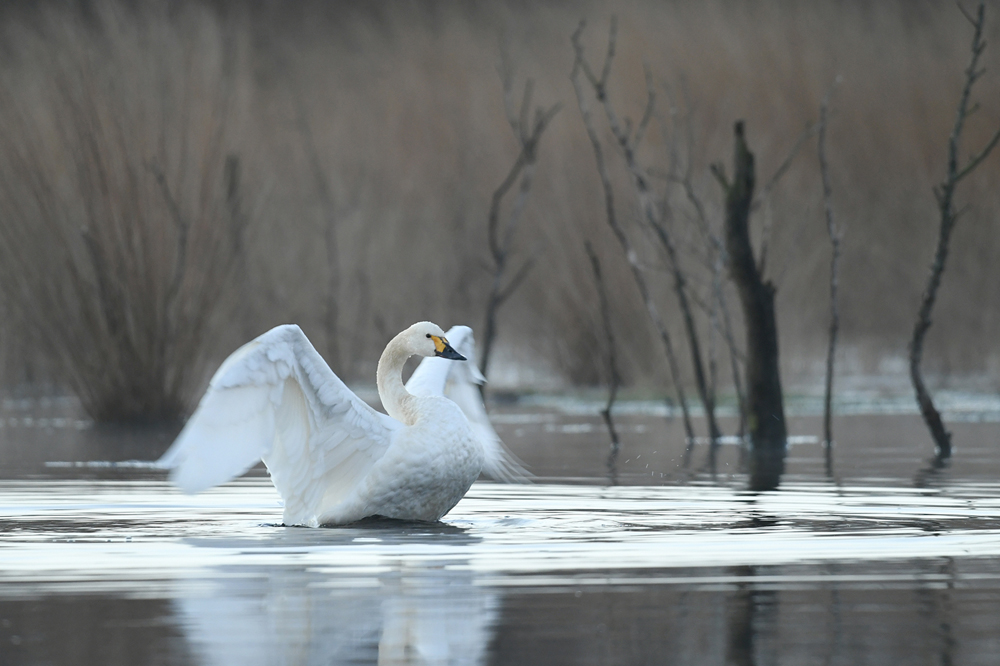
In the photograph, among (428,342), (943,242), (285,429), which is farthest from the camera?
(943,242)

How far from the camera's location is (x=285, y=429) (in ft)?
26.0

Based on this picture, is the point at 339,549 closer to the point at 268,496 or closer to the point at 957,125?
the point at 268,496

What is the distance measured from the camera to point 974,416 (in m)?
15.1

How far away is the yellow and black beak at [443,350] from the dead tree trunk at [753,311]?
4247 mm

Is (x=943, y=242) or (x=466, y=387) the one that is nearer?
(x=466, y=387)

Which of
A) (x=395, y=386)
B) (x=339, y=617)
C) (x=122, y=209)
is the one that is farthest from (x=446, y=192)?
(x=339, y=617)

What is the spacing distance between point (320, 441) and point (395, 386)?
64 cm

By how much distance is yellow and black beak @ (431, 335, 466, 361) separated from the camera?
859cm

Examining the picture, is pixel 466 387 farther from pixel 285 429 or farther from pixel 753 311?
pixel 753 311

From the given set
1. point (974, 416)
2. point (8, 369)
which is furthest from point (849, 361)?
point (8, 369)

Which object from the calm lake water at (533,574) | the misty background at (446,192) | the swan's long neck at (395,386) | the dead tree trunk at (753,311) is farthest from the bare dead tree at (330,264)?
the swan's long neck at (395,386)

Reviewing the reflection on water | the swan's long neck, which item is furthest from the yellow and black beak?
the reflection on water

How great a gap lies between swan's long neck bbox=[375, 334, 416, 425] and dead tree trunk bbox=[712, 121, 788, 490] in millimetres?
4393

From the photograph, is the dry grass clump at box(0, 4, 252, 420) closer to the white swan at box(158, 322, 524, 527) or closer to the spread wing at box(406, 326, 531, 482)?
the spread wing at box(406, 326, 531, 482)
